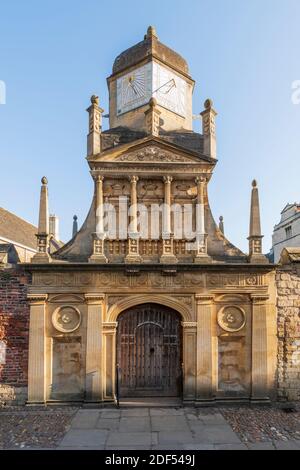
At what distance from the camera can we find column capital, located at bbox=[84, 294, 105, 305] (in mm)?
9648

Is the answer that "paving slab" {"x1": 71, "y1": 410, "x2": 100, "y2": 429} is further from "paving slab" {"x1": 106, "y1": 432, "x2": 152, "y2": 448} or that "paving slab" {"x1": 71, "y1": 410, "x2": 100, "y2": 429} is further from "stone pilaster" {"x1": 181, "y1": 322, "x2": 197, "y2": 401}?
"stone pilaster" {"x1": 181, "y1": 322, "x2": 197, "y2": 401}

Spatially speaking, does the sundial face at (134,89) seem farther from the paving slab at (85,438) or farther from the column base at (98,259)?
the paving slab at (85,438)

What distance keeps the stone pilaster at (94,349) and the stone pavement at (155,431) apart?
19.4 inches

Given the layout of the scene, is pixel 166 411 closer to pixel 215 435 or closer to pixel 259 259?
pixel 215 435

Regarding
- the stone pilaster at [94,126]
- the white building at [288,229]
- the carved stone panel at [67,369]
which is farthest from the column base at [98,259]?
the white building at [288,229]

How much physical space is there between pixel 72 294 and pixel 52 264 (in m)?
1.01

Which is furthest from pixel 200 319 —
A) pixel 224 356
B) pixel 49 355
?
pixel 49 355

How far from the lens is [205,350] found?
31.8 ft

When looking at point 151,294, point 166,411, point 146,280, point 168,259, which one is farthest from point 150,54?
point 166,411

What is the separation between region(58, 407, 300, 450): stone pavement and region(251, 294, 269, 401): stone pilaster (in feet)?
4.66

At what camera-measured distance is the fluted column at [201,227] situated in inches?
389

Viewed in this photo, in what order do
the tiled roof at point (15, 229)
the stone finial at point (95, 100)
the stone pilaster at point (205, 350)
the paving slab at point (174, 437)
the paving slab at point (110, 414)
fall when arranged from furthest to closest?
1. the tiled roof at point (15, 229)
2. the stone finial at point (95, 100)
3. the stone pilaster at point (205, 350)
4. the paving slab at point (110, 414)
5. the paving slab at point (174, 437)

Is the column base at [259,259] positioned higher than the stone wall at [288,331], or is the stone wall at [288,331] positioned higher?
the column base at [259,259]

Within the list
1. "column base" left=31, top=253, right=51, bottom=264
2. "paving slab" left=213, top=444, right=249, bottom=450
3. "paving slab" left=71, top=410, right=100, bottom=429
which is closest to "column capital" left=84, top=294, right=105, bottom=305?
"column base" left=31, top=253, right=51, bottom=264
